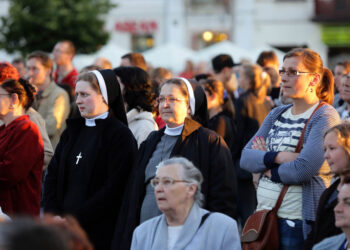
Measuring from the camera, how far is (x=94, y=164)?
20.2ft

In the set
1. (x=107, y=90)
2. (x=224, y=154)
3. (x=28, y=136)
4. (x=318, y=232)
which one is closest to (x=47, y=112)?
(x=28, y=136)

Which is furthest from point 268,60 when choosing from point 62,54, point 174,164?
point 174,164

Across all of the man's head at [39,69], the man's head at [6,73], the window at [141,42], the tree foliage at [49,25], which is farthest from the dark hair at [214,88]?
the window at [141,42]

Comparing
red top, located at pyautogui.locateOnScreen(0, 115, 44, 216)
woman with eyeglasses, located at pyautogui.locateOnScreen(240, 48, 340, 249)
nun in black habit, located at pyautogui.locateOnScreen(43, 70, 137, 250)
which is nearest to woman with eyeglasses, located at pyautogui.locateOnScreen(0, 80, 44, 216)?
red top, located at pyautogui.locateOnScreen(0, 115, 44, 216)

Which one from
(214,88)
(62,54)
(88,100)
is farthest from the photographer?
(62,54)

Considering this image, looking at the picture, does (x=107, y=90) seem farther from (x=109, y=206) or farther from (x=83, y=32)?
(x=83, y=32)

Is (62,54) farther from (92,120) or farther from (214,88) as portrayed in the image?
(92,120)

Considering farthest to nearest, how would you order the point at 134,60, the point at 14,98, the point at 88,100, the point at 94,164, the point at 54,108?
the point at 134,60, the point at 54,108, the point at 14,98, the point at 88,100, the point at 94,164

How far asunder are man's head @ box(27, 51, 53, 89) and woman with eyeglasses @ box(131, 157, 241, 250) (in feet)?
15.9

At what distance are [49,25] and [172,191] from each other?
21.7 metres

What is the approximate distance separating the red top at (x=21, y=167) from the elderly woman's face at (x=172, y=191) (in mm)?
2254

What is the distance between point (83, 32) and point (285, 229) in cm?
2215

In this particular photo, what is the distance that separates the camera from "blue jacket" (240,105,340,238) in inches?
210

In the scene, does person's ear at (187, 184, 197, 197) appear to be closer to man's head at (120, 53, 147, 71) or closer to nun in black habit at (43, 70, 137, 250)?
nun in black habit at (43, 70, 137, 250)
